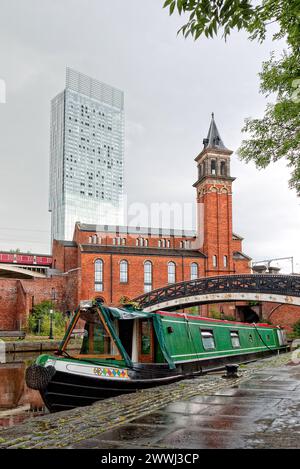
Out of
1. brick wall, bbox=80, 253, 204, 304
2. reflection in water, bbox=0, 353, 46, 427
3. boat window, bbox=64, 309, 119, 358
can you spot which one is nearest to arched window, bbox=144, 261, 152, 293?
brick wall, bbox=80, 253, 204, 304

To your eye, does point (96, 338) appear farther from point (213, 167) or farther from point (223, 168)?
point (223, 168)

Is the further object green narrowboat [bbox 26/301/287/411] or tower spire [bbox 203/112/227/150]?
tower spire [bbox 203/112/227/150]

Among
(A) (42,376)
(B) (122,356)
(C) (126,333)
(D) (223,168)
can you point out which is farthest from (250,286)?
(D) (223,168)

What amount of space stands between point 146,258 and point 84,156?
2377 inches

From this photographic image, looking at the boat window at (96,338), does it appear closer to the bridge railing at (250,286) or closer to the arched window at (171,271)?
the bridge railing at (250,286)

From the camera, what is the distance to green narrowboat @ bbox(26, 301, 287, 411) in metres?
9.09

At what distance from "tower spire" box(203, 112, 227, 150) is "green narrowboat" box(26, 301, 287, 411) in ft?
110

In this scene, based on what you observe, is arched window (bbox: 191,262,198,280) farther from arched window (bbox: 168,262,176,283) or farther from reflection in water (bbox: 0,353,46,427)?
reflection in water (bbox: 0,353,46,427)

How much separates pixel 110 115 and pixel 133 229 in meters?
62.5

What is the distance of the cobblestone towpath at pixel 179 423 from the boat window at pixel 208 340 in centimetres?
571

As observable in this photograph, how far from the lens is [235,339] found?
16797mm

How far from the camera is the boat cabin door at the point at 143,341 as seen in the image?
438 inches
